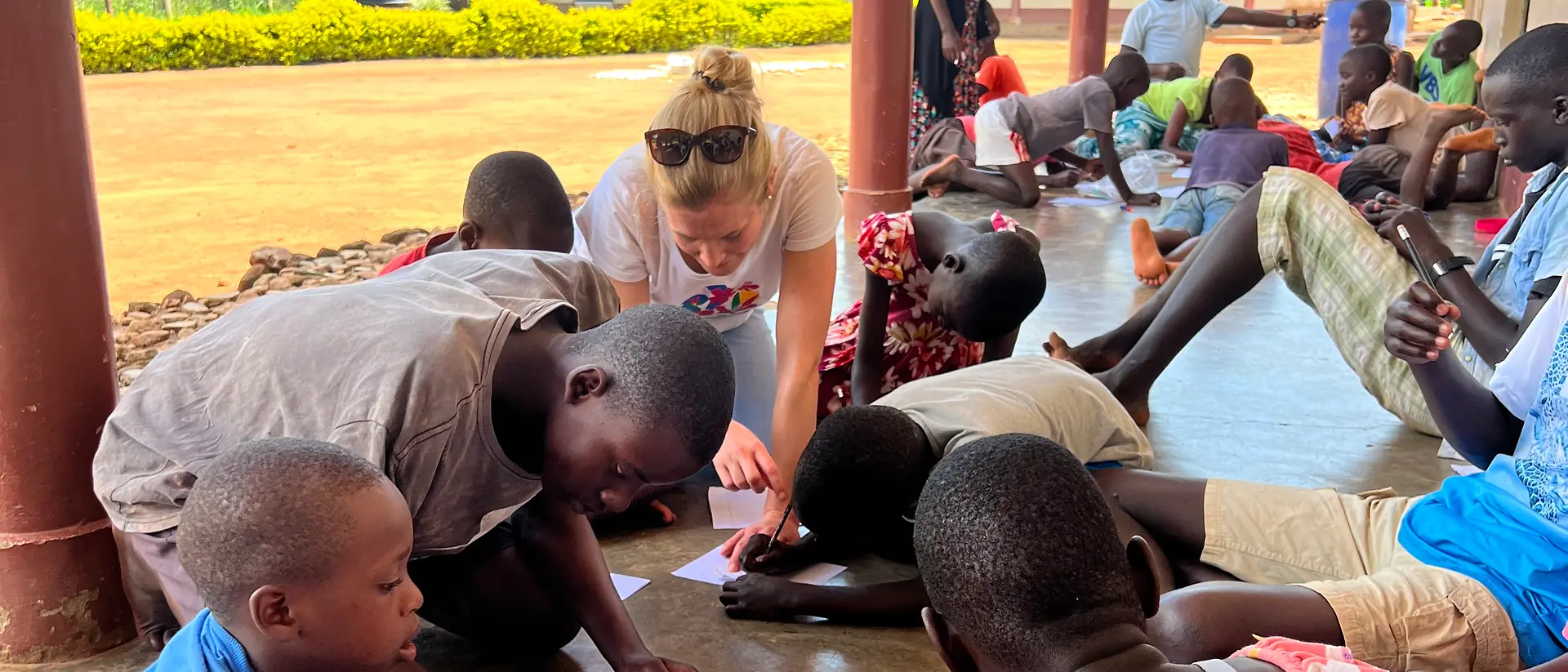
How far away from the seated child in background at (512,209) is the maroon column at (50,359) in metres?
0.80

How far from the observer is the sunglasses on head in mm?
2520

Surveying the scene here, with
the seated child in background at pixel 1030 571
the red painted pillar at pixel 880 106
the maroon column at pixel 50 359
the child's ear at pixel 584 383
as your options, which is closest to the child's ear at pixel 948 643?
the seated child in background at pixel 1030 571

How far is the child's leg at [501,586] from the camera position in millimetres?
2152

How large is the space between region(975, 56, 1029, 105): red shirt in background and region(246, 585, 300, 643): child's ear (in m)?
7.06

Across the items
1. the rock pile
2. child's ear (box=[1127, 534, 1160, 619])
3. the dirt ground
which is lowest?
the rock pile

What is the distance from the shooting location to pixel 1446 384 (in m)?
2.22

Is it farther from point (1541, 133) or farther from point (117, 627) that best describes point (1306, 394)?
point (117, 627)

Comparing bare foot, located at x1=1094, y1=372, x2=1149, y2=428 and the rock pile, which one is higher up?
bare foot, located at x1=1094, y1=372, x2=1149, y2=428

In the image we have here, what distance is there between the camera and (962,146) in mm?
7488

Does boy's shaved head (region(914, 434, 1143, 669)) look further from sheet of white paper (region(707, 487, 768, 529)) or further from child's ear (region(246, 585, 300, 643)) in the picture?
sheet of white paper (region(707, 487, 768, 529))

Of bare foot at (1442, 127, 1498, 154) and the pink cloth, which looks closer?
the pink cloth

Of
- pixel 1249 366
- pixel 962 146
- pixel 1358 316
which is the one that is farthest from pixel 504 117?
pixel 1358 316

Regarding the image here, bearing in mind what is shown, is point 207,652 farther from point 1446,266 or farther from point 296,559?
point 1446,266

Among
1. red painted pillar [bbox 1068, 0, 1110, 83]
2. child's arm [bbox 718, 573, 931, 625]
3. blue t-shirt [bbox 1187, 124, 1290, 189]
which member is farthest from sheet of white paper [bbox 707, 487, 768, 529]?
red painted pillar [bbox 1068, 0, 1110, 83]
